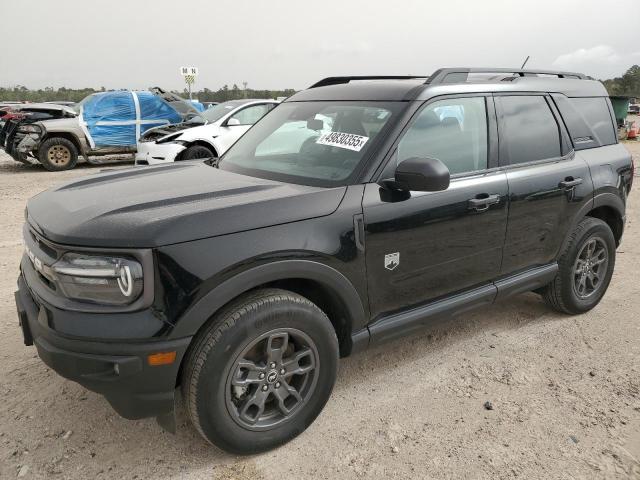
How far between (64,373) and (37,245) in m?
0.65

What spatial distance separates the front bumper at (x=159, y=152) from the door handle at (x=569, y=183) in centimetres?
687

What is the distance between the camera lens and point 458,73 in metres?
3.15

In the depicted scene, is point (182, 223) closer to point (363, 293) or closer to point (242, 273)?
point (242, 273)

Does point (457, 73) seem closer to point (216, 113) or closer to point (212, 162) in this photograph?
point (212, 162)

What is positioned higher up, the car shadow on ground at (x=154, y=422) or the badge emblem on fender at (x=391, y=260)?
the badge emblem on fender at (x=391, y=260)

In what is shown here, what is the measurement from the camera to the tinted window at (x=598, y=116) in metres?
3.85

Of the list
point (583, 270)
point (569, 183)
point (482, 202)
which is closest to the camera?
point (482, 202)

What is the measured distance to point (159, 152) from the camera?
8.95 meters

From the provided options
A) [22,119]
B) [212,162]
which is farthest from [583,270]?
A: [22,119]

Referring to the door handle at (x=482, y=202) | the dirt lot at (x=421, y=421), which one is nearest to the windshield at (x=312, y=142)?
the door handle at (x=482, y=202)

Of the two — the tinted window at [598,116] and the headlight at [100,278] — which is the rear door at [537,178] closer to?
the tinted window at [598,116]

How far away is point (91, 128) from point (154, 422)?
34.7 ft

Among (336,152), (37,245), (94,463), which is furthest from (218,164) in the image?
(94,463)

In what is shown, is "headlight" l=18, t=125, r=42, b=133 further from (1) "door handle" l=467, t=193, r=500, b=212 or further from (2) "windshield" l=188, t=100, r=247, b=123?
(1) "door handle" l=467, t=193, r=500, b=212
